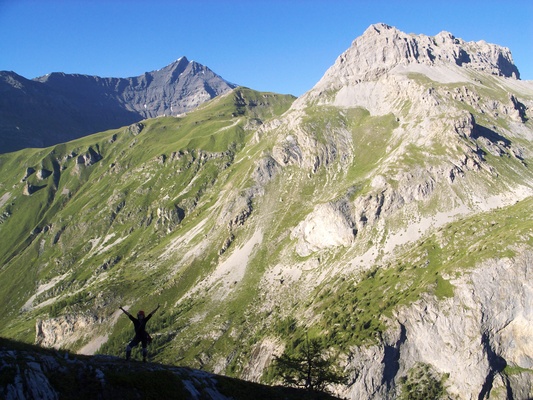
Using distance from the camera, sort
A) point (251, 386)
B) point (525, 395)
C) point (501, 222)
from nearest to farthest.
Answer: point (251, 386) < point (525, 395) < point (501, 222)

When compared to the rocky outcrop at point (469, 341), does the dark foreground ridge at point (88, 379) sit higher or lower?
higher

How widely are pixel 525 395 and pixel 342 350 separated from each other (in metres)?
64.2

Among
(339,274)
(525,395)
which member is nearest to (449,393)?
(525,395)

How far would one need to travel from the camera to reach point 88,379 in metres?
24.3

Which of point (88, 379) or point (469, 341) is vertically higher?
point (88, 379)

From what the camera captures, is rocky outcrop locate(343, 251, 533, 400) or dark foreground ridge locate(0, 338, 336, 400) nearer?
dark foreground ridge locate(0, 338, 336, 400)

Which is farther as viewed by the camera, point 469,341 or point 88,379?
point 469,341

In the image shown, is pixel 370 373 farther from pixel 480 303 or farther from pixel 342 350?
pixel 480 303

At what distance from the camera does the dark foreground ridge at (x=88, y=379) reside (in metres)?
21.9

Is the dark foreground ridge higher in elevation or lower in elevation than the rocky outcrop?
higher

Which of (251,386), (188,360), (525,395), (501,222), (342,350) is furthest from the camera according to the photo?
(188,360)

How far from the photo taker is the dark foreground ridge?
21875mm

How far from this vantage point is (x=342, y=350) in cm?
13612

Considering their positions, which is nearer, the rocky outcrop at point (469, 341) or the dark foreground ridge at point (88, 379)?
the dark foreground ridge at point (88, 379)
